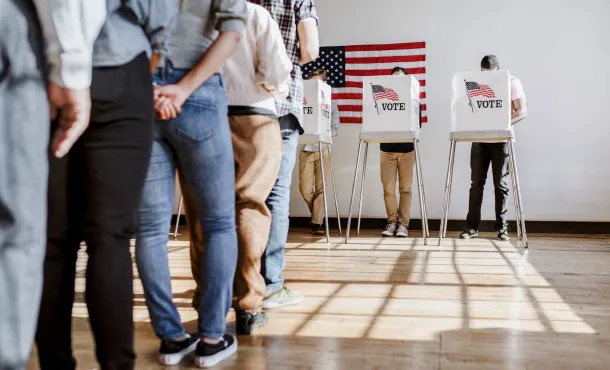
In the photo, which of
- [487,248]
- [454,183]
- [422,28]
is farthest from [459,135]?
[422,28]

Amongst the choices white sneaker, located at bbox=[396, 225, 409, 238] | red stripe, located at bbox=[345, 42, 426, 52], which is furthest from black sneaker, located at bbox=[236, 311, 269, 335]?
red stripe, located at bbox=[345, 42, 426, 52]

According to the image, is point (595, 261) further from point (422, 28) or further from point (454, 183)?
point (422, 28)

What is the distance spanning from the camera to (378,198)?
5.68m

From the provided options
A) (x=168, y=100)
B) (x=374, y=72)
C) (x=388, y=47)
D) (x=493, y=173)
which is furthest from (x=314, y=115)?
(x=168, y=100)

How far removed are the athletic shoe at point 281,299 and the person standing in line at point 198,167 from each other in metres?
0.58

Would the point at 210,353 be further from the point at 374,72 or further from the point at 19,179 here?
the point at 374,72

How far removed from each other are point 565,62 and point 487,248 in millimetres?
2387

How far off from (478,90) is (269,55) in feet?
8.19

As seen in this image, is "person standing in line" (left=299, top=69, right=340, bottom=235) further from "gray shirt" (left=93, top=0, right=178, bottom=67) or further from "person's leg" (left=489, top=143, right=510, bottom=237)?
"gray shirt" (left=93, top=0, right=178, bottom=67)

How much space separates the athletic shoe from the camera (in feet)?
6.64

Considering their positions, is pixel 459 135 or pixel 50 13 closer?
pixel 50 13

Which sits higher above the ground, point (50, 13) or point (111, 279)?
point (50, 13)

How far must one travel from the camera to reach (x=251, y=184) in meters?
1.64


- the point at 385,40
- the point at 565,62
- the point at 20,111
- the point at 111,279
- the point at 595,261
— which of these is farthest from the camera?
the point at 385,40
